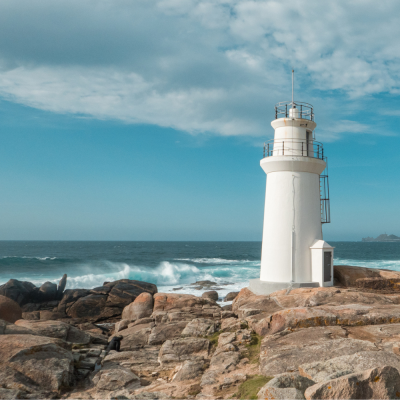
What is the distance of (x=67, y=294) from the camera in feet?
57.0

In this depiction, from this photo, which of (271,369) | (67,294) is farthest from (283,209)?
(67,294)

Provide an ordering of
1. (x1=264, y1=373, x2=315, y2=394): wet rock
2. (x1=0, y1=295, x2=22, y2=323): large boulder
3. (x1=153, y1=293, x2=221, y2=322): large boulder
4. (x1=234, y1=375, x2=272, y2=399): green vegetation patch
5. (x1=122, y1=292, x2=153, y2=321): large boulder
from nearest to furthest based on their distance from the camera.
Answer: (x1=264, y1=373, x2=315, y2=394): wet rock, (x1=234, y1=375, x2=272, y2=399): green vegetation patch, (x1=153, y1=293, x2=221, y2=322): large boulder, (x1=0, y1=295, x2=22, y2=323): large boulder, (x1=122, y1=292, x2=153, y2=321): large boulder

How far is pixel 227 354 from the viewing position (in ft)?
24.0

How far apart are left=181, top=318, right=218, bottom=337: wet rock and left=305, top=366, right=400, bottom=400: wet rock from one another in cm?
495

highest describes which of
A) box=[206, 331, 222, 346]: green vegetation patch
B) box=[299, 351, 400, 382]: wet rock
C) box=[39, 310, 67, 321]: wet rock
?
box=[299, 351, 400, 382]: wet rock

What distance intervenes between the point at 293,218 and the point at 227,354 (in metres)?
6.22

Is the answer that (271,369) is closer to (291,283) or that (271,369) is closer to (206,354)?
(206,354)

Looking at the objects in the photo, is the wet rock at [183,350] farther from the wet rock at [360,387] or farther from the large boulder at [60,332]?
the wet rock at [360,387]

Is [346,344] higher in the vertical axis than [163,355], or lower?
higher

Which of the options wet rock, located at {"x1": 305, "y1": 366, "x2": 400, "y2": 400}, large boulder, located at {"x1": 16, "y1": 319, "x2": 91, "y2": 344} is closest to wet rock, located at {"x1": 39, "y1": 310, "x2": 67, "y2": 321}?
large boulder, located at {"x1": 16, "y1": 319, "x2": 91, "y2": 344}

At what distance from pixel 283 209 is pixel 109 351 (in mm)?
6915

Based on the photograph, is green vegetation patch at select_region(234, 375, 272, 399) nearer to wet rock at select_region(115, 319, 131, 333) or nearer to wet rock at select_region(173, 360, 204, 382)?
wet rock at select_region(173, 360, 204, 382)

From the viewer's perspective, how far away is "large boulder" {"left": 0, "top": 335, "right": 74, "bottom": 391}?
6.49m

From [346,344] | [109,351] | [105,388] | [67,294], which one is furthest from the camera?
[67,294]
